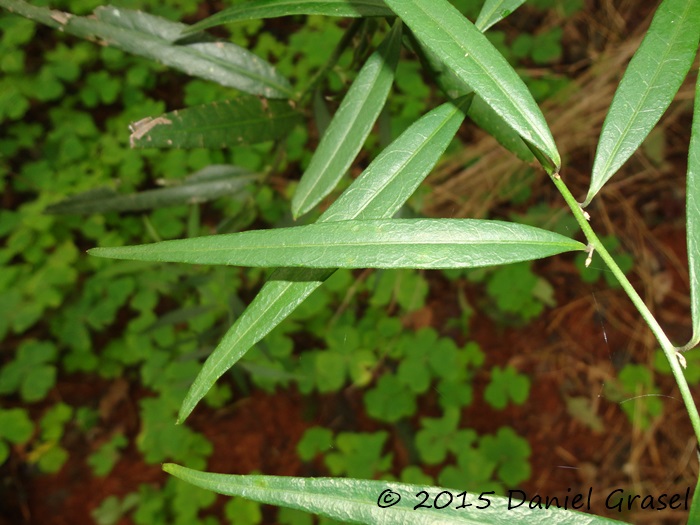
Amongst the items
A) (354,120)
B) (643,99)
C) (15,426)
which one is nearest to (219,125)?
(354,120)

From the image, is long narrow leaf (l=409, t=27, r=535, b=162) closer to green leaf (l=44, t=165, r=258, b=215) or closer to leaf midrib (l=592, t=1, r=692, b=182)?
leaf midrib (l=592, t=1, r=692, b=182)

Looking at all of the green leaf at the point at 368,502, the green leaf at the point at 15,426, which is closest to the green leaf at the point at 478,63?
the green leaf at the point at 368,502

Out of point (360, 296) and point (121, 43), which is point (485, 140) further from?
point (121, 43)

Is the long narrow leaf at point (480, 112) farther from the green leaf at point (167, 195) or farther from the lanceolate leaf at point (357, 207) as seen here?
the green leaf at point (167, 195)

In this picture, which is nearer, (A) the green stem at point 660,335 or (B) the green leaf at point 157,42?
(A) the green stem at point 660,335

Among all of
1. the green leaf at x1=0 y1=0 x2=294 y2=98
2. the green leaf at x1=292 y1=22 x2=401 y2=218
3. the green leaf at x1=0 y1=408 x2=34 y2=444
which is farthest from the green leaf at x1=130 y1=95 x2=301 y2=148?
the green leaf at x1=0 y1=408 x2=34 y2=444

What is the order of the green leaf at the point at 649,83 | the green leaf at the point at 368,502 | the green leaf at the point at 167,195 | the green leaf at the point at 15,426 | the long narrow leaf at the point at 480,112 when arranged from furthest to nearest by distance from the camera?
the green leaf at the point at 15,426, the green leaf at the point at 167,195, the long narrow leaf at the point at 480,112, the green leaf at the point at 649,83, the green leaf at the point at 368,502

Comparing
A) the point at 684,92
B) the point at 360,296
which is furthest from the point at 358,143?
the point at 684,92
